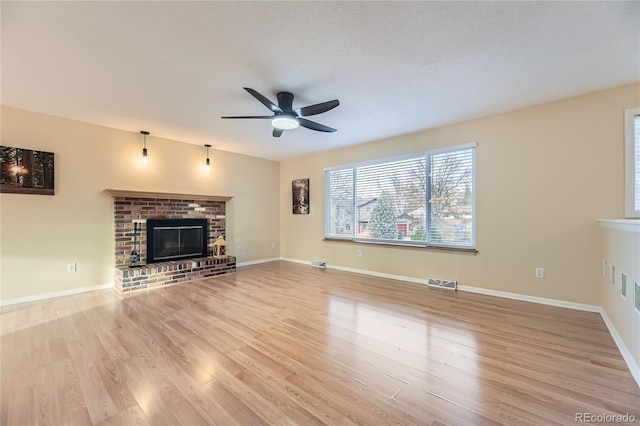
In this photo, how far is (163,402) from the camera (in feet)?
5.36

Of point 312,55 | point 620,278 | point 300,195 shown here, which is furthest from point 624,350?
point 300,195

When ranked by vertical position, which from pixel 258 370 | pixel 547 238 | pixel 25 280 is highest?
pixel 547 238

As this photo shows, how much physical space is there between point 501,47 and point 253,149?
448 centimetres

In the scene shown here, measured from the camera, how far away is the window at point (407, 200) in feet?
13.3

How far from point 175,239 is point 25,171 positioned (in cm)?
214

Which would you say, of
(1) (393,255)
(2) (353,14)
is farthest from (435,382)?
(1) (393,255)

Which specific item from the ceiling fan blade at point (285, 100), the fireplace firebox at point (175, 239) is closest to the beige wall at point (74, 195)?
the fireplace firebox at point (175, 239)

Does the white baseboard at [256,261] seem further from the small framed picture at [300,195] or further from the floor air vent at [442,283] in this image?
the floor air vent at [442,283]

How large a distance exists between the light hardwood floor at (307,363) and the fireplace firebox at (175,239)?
49.9 inches

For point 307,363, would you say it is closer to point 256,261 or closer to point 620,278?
point 620,278

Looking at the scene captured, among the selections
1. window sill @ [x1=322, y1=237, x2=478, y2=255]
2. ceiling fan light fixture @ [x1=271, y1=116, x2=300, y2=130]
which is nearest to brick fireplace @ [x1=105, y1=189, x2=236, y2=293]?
window sill @ [x1=322, y1=237, x2=478, y2=255]

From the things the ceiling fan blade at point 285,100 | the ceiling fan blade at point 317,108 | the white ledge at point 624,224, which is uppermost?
the ceiling fan blade at point 285,100

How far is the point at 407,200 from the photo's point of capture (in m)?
4.66

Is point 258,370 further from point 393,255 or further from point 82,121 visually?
point 82,121
